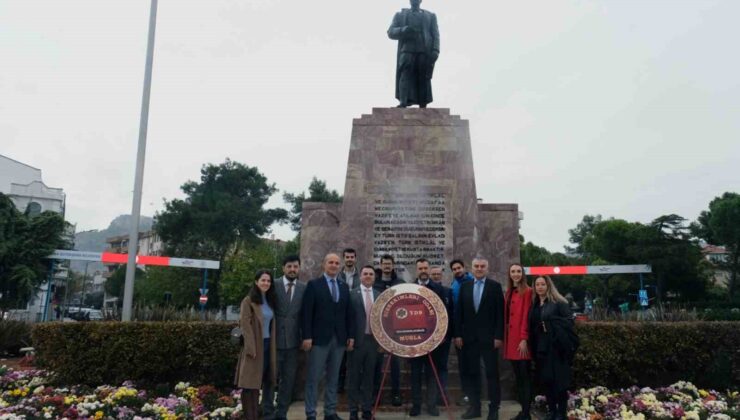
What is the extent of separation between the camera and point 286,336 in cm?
603

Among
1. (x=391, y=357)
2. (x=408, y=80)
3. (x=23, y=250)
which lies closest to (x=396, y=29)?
(x=408, y=80)

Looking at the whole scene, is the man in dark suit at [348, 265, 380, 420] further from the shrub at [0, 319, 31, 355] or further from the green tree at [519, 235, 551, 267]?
the green tree at [519, 235, 551, 267]

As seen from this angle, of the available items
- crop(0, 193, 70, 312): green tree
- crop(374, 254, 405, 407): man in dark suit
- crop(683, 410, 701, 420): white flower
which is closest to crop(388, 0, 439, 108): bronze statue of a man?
crop(374, 254, 405, 407): man in dark suit

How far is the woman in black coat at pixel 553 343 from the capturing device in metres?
5.86

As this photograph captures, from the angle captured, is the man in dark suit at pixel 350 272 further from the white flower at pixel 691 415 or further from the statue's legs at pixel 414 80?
the statue's legs at pixel 414 80

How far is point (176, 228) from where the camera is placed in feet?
124

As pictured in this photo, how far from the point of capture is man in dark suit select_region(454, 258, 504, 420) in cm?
633

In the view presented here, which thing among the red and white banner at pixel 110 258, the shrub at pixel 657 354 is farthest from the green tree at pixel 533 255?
the shrub at pixel 657 354

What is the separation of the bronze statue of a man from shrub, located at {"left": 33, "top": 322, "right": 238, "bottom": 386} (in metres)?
5.43

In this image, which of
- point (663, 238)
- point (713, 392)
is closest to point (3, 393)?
point (713, 392)

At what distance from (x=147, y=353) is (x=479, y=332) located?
496 centimetres

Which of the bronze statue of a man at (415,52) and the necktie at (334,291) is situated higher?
the bronze statue of a man at (415,52)

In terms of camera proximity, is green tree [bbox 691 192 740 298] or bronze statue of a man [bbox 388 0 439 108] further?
green tree [bbox 691 192 740 298]

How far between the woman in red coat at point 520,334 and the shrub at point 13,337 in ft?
36.0
